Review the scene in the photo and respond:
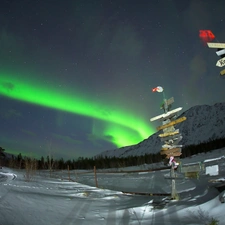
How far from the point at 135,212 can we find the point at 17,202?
3.66 meters

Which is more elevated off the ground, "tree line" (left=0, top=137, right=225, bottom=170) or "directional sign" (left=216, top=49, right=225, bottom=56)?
"directional sign" (left=216, top=49, right=225, bottom=56)

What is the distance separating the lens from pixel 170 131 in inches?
374

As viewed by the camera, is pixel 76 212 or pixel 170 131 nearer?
pixel 76 212

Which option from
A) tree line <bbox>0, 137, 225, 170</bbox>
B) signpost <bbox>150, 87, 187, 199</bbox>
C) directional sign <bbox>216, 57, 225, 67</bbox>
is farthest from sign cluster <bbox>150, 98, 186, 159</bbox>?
tree line <bbox>0, 137, 225, 170</bbox>

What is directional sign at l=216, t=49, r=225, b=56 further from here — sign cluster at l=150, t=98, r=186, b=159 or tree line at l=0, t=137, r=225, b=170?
tree line at l=0, t=137, r=225, b=170

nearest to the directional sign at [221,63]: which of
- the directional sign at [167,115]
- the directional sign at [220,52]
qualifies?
the directional sign at [220,52]

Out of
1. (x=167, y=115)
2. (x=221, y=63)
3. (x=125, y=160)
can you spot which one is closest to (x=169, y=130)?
(x=167, y=115)

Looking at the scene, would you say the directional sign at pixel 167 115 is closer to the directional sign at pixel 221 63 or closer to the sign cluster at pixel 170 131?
the sign cluster at pixel 170 131

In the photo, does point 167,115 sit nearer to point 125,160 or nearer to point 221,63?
point 221,63

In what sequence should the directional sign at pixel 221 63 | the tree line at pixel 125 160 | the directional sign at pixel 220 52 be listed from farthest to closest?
the tree line at pixel 125 160 < the directional sign at pixel 220 52 < the directional sign at pixel 221 63

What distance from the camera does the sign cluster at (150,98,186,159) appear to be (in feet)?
30.5

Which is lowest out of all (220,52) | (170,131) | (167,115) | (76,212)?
(76,212)

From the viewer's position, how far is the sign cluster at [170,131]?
9289 mm

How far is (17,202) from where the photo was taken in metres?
7.43
